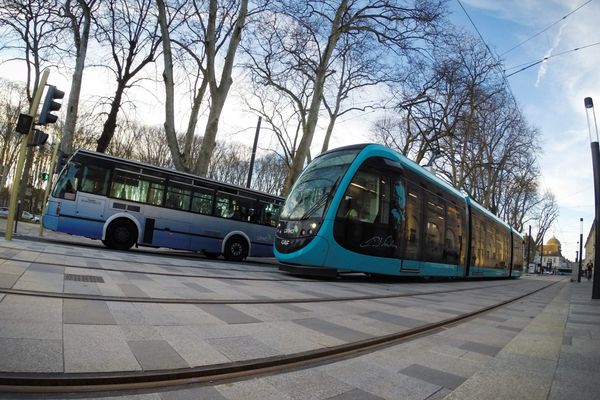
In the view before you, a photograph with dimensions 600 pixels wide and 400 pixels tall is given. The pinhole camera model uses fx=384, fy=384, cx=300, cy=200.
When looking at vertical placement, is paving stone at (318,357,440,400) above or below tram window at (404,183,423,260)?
below

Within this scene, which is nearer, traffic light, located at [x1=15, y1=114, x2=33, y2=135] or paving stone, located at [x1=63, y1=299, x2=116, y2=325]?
paving stone, located at [x1=63, y1=299, x2=116, y2=325]

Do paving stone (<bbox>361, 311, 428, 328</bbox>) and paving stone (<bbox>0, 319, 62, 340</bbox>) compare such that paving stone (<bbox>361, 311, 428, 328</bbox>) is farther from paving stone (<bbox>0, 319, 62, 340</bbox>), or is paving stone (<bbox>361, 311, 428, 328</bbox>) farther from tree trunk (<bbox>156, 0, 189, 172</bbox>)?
tree trunk (<bbox>156, 0, 189, 172</bbox>)

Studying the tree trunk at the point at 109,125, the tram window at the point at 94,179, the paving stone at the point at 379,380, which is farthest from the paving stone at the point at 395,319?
the tree trunk at the point at 109,125

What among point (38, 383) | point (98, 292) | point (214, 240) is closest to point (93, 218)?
point (214, 240)

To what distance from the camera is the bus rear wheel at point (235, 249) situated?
14.2 m

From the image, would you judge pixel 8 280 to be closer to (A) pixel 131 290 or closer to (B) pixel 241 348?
(A) pixel 131 290

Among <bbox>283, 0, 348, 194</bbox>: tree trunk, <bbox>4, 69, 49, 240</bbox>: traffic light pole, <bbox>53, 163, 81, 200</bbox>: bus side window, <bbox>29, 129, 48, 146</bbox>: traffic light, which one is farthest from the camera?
<bbox>283, 0, 348, 194</bbox>: tree trunk

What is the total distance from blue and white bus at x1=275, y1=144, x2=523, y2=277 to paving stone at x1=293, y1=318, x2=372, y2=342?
4.62 m

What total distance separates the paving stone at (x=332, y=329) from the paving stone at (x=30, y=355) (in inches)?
102

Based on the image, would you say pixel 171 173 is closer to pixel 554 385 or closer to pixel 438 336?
pixel 438 336

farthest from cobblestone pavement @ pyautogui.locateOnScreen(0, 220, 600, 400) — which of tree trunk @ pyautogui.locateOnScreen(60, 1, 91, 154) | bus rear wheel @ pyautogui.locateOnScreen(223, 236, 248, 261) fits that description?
tree trunk @ pyautogui.locateOnScreen(60, 1, 91, 154)

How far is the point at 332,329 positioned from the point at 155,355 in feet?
7.28

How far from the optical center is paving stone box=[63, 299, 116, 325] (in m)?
3.53

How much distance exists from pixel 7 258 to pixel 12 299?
310 centimetres
